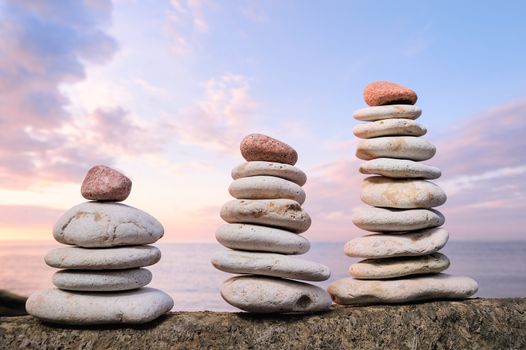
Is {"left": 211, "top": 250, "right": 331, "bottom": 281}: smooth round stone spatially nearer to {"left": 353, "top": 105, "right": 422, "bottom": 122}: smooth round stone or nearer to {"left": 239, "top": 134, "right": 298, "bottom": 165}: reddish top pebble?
{"left": 239, "top": 134, "right": 298, "bottom": 165}: reddish top pebble

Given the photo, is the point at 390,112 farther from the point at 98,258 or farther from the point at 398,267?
the point at 98,258

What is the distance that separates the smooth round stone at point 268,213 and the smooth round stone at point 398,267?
95 cm

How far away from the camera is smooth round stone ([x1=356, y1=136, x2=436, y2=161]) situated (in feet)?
18.4

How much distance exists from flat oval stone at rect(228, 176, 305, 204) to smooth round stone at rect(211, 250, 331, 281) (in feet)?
1.89

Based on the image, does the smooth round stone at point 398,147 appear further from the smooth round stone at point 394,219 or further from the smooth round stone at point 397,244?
the smooth round stone at point 397,244

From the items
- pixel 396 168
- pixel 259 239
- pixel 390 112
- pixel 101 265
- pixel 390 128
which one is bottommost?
pixel 101 265

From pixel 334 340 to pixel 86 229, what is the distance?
2.53m

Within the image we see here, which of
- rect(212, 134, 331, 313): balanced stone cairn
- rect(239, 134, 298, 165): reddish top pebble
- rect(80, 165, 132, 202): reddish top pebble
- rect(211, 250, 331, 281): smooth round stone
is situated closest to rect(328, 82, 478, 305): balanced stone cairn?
rect(212, 134, 331, 313): balanced stone cairn

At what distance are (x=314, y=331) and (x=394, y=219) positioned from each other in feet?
4.87

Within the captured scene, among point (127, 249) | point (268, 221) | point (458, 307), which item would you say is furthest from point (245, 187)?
point (458, 307)

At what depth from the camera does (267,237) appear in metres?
4.77

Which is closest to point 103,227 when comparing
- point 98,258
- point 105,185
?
point 98,258

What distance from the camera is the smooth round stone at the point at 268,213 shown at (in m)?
4.84

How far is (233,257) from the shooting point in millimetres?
4746
